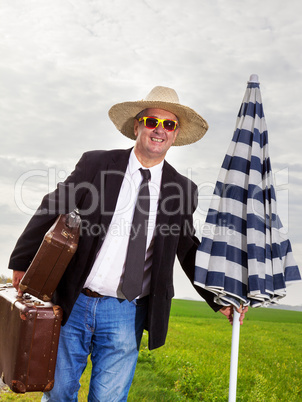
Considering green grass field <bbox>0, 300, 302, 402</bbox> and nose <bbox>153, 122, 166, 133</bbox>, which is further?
green grass field <bbox>0, 300, 302, 402</bbox>

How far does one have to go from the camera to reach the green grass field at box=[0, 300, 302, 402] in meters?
5.76

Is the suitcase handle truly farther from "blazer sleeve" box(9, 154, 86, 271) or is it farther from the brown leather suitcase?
the brown leather suitcase

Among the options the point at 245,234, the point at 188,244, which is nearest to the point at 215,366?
the point at 188,244

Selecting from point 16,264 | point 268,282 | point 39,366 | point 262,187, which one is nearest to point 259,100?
point 262,187

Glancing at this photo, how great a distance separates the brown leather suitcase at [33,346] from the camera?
11.0 ft

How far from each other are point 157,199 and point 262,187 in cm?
88

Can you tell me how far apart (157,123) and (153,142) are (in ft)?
0.67

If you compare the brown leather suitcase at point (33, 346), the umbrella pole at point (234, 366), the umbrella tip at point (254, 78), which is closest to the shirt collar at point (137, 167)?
the umbrella tip at point (254, 78)

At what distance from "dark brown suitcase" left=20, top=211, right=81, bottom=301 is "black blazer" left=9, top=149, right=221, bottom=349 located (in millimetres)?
103

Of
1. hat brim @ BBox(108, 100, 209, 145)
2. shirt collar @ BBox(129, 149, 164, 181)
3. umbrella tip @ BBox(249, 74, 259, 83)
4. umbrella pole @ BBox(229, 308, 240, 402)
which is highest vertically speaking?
umbrella tip @ BBox(249, 74, 259, 83)

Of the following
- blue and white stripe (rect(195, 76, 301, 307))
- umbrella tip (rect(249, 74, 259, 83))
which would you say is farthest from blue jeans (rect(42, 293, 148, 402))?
umbrella tip (rect(249, 74, 259, 83))

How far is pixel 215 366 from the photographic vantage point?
650cm

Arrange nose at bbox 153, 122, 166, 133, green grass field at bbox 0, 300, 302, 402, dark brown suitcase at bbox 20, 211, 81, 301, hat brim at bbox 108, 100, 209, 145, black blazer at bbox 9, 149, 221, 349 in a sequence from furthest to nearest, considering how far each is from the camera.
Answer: green grass field at bbox 0, 300, 302, 402
hat brim at bbox 108, 100, 209, 145
nose at bbox 153, 122, 166, 133
black blazer at bbox 9, 149, 221, 349
dark brown suitcase at bbox 20, 211, 81, 301

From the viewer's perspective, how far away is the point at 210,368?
633 cm
